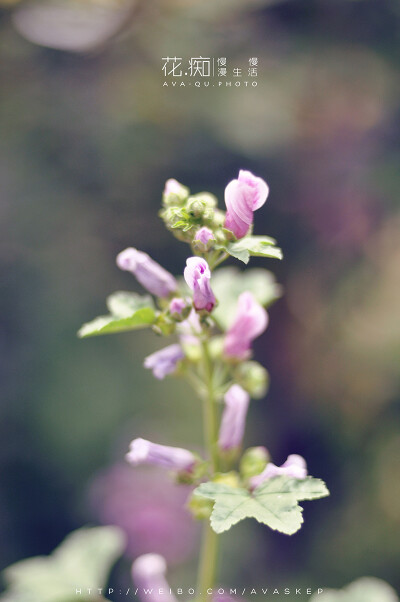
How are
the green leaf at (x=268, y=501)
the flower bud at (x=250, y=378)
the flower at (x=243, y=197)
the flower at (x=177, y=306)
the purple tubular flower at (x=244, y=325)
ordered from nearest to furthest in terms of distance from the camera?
1. the green leaf at (x=268, y=501)
2. the flower at (x=243, y=197)
3. the flower at (x=177, y=306)
4. the purple tubular flower at (x=244, y=325)
5. the flower bud at (x=250, y=378)

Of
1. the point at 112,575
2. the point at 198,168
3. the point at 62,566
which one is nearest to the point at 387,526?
the point at 112,575

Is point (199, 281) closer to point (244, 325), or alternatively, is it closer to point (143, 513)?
point (244, 325)

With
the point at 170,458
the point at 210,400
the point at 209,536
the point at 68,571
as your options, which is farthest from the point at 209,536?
the point at 68,571

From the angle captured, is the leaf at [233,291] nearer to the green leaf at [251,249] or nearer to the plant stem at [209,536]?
the plant stem at [209,536]

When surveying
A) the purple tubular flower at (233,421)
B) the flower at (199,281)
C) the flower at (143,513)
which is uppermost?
the flower at (199,281)

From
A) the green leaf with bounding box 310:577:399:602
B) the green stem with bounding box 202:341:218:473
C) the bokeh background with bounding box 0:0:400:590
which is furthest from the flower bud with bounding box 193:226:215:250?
the bokeh background with bounding box 0:0:400:590

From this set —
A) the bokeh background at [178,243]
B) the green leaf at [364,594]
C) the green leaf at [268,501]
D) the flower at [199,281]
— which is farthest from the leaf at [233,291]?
the bokeh background at [178,243]
